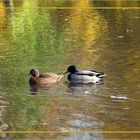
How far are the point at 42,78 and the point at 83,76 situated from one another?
692 millimetres

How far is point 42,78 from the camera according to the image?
11.3 m

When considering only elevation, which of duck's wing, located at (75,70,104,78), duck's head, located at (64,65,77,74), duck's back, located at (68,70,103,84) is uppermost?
duck's head, located at (64,65,77,74)

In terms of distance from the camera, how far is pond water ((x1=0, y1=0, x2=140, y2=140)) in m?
8.84

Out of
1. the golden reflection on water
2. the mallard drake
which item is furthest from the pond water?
the mallard drake

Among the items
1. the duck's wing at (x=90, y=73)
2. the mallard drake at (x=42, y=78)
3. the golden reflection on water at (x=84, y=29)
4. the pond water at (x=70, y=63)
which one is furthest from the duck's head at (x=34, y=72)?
the golden reflection on water at (x=84, y=29)

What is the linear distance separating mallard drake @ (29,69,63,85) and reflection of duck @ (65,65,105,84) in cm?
27

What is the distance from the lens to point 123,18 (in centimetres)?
1852

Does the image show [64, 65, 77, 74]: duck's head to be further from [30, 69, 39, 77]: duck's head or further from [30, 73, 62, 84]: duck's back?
[30, 69, 39, 77]: duck's head

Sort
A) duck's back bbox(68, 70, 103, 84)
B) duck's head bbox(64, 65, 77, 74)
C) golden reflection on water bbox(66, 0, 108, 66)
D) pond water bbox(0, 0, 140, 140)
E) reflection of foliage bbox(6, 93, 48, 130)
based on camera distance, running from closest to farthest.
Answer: reflection of foliage bbox(6, 93, 48, 130)
pond water bbox(0, 0, 140, 140)
duck's back bbox(68, 70, 103, 84)
duck's head bbox(64, 65, 77, 74)
golden reflection on water bbox(66, 0, 108, 66)

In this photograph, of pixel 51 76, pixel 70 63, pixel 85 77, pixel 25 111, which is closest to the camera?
pixel 25 111

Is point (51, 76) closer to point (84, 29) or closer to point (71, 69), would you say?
point (71, 69)

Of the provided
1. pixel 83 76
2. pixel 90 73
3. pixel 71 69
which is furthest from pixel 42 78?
pixel 90 73

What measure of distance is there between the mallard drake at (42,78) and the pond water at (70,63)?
13 cm

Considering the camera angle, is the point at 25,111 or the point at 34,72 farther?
the point at 34,72
